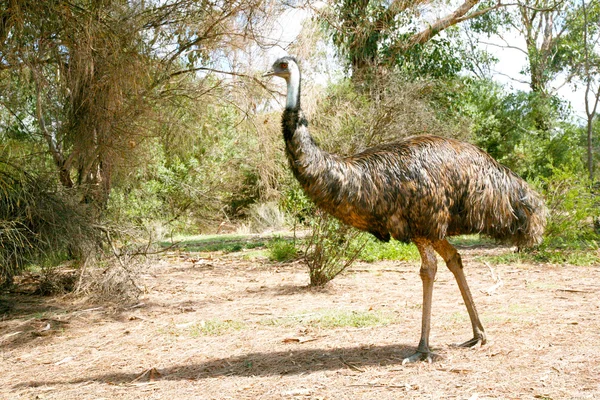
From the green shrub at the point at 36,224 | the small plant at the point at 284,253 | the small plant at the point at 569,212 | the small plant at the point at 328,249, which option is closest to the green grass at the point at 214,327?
the small plant at the point at 328,249

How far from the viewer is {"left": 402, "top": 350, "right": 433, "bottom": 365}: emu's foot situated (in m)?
4.68

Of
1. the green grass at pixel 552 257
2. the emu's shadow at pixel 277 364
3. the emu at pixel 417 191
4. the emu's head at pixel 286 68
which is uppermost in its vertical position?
the emu's head at pixel 286 68

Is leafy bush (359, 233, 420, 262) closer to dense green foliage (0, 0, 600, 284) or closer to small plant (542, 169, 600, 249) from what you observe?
dense green foliage (0, 0, 600, 284)

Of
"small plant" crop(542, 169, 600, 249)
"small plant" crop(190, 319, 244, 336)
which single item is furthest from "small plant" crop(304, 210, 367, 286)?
"small plant" crop(542, 169, 600, 249)

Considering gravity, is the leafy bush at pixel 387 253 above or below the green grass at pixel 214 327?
above

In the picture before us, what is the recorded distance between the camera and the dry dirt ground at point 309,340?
14.2 feet

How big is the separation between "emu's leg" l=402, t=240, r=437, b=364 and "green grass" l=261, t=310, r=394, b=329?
4.13 feet

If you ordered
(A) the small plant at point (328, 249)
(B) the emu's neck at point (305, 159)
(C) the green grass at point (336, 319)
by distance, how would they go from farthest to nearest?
(A) the small plant at point (328, 249)
(C) the green grass at point (336, 319)
(B) the emu's neck at point (305, 159)

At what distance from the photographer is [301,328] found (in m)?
6.05

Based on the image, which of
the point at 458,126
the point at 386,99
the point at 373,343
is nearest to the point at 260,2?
the point at 386,99

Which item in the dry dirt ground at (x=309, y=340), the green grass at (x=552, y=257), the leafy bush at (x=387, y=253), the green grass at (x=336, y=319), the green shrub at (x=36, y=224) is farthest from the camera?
the leafy bush at (x=387, y=253)

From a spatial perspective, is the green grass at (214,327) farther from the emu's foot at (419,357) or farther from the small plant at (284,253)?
the small plant at (284,253)

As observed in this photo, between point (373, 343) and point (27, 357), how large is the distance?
3.11 m

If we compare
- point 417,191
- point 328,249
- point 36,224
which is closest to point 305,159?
point 417,191
